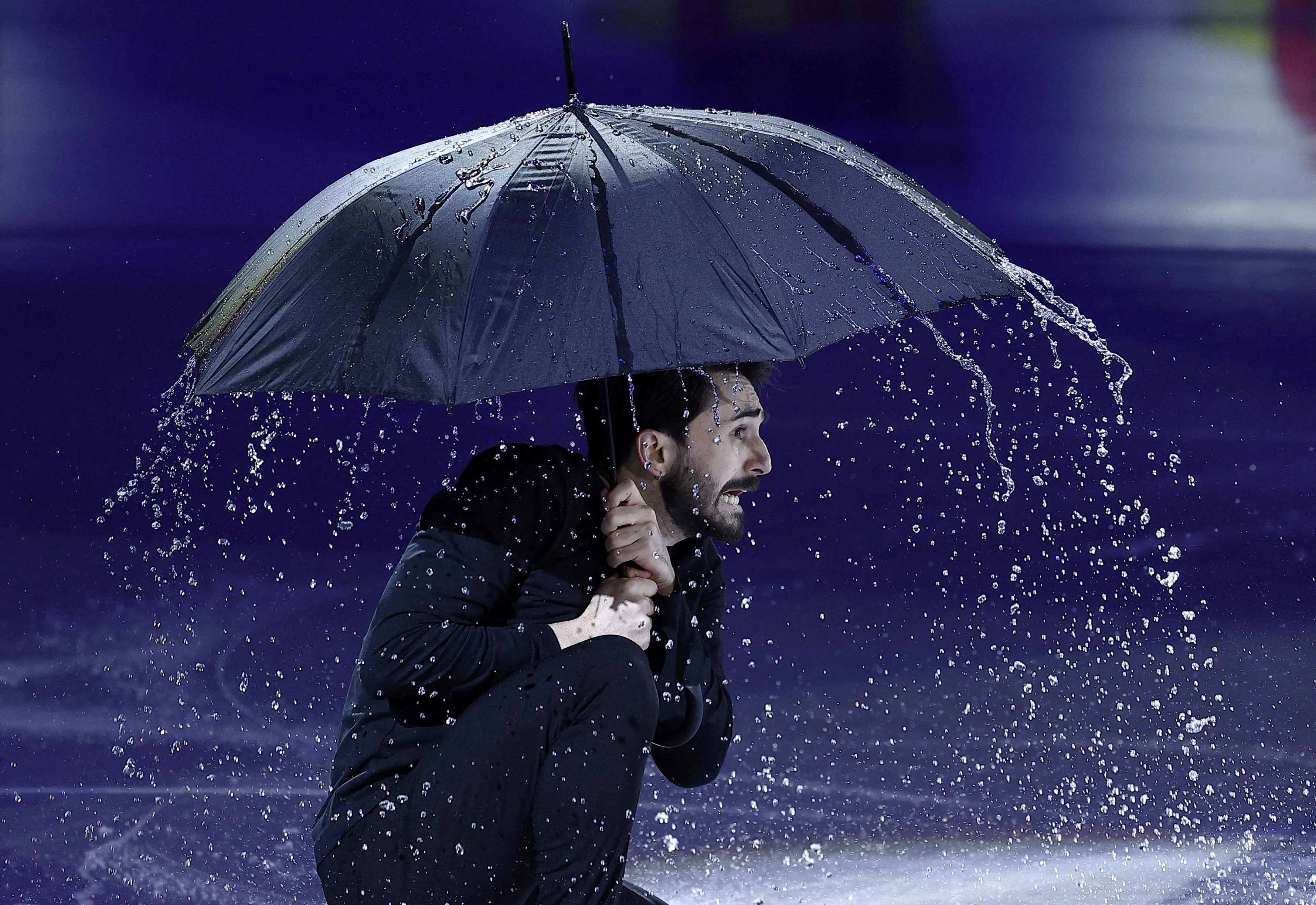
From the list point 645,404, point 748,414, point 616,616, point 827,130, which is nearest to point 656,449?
point 645,404

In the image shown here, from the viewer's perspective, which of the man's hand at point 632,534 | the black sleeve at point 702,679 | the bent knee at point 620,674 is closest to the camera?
the bent knee at point 620,674

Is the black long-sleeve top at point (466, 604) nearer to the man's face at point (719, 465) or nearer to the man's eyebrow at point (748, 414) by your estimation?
the man's face at point (719, 465)

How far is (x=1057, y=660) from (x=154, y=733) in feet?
10.0

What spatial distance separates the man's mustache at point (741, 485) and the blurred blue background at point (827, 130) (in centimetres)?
222

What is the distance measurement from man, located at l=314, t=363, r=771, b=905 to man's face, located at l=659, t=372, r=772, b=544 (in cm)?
11

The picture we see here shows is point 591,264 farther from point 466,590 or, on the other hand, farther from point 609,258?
point 466,590

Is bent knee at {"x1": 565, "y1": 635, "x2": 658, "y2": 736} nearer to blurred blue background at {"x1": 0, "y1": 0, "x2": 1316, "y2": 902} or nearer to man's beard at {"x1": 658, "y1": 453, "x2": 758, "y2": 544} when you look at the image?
man's beard at {"x1": 658, "y1": 453, "x2": 758, "y2": 544}

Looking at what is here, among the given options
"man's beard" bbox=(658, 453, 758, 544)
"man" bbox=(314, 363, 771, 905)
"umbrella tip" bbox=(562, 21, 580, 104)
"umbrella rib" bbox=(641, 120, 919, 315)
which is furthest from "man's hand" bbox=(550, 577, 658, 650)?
"umbrella tip" bbox=(562, 21, 580, 104)

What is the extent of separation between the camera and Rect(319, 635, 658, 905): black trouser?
2484mm

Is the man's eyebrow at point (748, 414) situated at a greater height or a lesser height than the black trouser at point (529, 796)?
greater

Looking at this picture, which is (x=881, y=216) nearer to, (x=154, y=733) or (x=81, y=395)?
(x=154, y=733)

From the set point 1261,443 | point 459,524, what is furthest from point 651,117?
point 1261,443

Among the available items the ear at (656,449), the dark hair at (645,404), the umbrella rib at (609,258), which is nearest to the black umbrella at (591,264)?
the umbrella rib at (609,258)

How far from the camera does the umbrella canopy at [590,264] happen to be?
2.29 meters
